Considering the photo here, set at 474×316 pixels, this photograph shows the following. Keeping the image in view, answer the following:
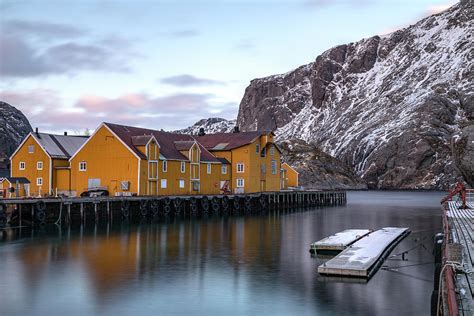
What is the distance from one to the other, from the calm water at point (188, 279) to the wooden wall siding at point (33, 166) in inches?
776

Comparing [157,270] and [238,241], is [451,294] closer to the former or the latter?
[157,270]

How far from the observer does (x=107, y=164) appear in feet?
196

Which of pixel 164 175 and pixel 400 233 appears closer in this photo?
pixel 400 233

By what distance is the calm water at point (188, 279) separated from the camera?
20578mm

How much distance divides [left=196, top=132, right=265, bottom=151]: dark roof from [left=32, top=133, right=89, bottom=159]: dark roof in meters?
19.0

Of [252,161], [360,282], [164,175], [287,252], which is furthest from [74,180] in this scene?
[360,282]

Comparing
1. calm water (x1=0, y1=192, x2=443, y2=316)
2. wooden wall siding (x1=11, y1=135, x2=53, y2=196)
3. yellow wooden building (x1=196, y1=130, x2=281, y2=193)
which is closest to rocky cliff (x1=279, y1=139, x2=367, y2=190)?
yellow wooden building (x1=196, y1=130, x2=281, y2=193)

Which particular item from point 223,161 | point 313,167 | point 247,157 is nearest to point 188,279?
point 223,161

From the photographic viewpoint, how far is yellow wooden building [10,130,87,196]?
205ft

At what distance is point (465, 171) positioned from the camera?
51281 millimetres

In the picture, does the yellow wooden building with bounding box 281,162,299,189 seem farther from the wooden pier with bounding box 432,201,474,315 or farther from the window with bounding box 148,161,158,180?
the wooden pier with bounding box 432,201,474,315

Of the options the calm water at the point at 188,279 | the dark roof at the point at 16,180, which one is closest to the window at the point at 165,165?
the dark roof at the point at 16,180

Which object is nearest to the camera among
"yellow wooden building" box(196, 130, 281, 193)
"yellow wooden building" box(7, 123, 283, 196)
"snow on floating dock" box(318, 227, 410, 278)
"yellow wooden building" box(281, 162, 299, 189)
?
"snow on floating dock" box(318, 227, 410, 278)

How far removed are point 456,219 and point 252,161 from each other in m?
43.3
